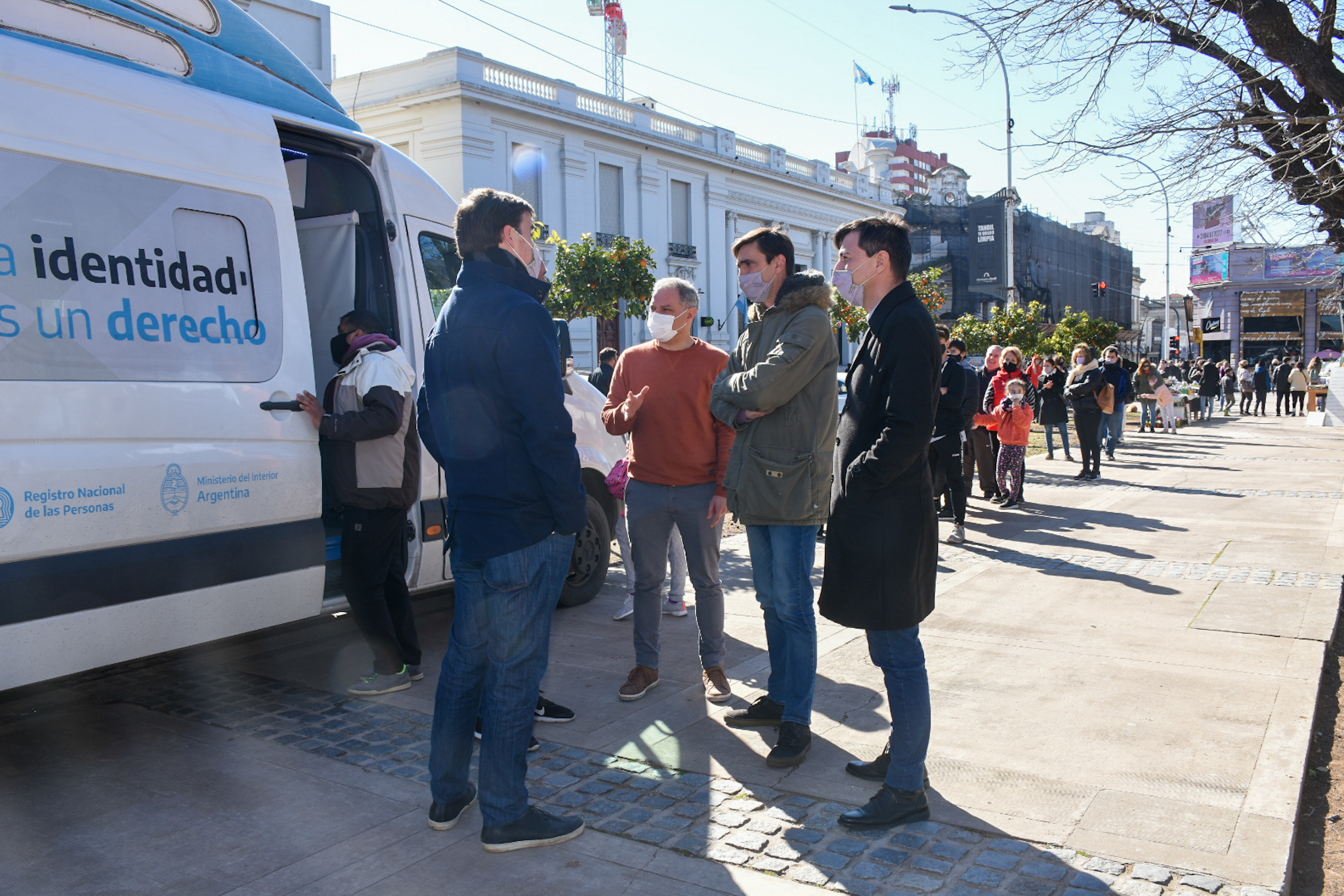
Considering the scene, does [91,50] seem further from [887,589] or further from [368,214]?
[887,589]

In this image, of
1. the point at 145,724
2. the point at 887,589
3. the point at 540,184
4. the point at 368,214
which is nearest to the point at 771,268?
the point at 887,589

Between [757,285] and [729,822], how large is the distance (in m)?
2.09

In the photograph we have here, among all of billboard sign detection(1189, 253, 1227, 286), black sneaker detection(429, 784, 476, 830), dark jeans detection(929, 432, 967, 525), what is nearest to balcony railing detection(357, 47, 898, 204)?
billboard sign detection(1189, 253, 1227, 286)

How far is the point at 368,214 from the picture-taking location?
17.6 feet

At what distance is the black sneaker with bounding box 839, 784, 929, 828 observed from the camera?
328cm

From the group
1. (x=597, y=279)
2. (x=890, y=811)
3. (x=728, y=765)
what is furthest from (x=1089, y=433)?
(x=597, y=279)

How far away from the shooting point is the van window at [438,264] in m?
5.40

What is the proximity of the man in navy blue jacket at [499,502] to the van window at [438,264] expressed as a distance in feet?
7.01

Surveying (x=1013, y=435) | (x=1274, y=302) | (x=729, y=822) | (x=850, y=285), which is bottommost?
(x=729, y=822)

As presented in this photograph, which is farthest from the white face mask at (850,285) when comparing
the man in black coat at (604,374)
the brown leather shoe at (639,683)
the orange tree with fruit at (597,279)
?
the orange tree with fruit at (597,279)

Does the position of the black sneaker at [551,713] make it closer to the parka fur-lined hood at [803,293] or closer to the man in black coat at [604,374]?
the parka fur-lined hood at [803,293]

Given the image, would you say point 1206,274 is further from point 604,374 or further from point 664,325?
point 664,325

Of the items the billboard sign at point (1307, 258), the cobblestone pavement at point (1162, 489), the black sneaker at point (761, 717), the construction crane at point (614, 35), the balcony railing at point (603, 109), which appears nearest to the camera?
the black sneaker at point (761, 717)

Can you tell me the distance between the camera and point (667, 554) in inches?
181
